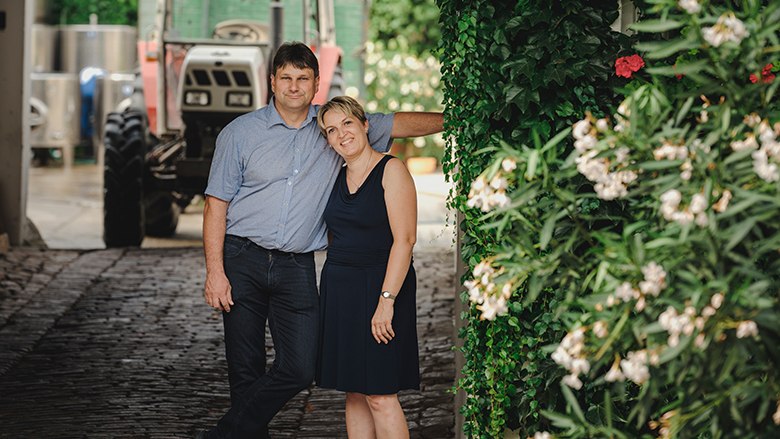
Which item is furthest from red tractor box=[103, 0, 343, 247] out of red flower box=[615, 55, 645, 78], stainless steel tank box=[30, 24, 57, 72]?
stainless steel tank box=[30, 24, 57, 72]

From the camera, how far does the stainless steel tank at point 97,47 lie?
22188 millimetres

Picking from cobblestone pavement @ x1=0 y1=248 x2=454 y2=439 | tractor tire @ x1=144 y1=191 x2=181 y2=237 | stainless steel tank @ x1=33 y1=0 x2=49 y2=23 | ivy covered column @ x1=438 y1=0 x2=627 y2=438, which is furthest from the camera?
stainless steel tank @ x1=33 y1=0 x2=49 y2=23

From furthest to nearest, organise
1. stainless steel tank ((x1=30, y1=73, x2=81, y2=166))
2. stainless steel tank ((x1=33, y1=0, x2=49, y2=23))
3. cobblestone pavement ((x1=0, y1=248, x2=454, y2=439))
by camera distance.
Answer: stainless steel tank ((x1=33, y1=0, x2=49, y2=23)), stainless steel tank ((x1=30, y1=73, x2=81, y2=166)), cobblestone pavement ((x1=0, y1=248, x2=454, y2=439))

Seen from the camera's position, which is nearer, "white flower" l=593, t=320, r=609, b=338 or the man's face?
"white flower" l=593, t=320, r=609, b=338

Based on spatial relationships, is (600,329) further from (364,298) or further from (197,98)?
(197,98)

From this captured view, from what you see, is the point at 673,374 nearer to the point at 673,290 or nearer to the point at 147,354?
the point at 673,290

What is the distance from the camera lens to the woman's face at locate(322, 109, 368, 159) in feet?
15.4

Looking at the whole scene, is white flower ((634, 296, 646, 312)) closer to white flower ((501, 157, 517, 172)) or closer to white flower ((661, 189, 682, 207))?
white flower ((661, 189, 682, 207))

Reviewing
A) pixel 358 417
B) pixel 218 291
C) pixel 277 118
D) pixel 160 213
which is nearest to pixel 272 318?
pixel 218 291

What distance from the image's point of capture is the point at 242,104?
38.9ft

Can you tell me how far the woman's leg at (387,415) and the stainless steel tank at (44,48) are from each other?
60.5 feet

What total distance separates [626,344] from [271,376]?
232cm

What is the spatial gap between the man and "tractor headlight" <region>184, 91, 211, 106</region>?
22.5ft

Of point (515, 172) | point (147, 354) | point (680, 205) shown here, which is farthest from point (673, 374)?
point (147, 354)
